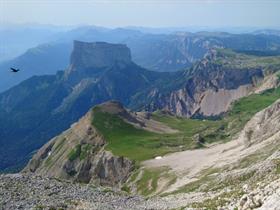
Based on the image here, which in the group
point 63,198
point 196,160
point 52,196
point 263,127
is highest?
point 63,198

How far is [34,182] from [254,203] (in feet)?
180

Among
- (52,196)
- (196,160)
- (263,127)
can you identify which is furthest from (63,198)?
(263,127)

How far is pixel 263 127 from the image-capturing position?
16475cm

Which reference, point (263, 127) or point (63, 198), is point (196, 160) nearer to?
point (263, 127)

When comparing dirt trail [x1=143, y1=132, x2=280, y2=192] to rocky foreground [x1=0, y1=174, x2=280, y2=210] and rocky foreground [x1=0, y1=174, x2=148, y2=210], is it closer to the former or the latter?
rocky foreground [x1=0, y1=174, x2=148, y2=210]

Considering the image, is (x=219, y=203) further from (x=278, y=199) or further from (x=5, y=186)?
(x=5, y=186)

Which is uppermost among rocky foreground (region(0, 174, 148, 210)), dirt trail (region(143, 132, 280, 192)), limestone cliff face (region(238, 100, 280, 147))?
rocky foreground (region(0, 174, 148, 210))

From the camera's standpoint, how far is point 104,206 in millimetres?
71000

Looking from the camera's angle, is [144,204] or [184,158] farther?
[184,158]

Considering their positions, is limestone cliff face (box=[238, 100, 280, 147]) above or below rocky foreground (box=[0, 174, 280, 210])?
below

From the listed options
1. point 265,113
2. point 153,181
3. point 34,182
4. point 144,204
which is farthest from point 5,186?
point 265,113

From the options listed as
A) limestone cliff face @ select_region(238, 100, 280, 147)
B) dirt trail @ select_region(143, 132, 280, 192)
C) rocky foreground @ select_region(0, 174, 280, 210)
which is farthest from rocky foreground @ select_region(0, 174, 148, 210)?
limestone cliff face @ select_region(238, 100, 280, 147)

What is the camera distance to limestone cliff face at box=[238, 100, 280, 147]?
516 feet

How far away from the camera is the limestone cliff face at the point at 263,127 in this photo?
157m
